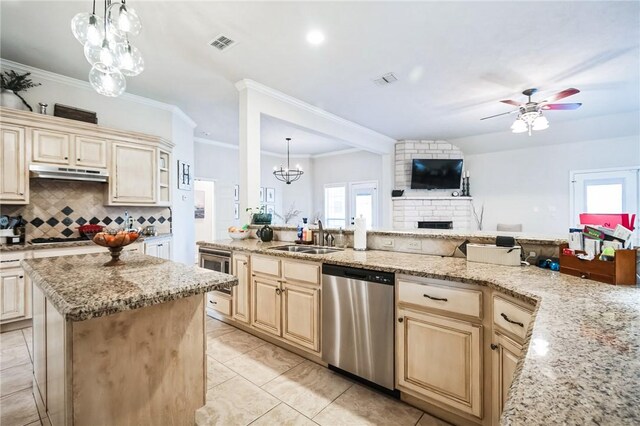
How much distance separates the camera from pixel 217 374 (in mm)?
2205

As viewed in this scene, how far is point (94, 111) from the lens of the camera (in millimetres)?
3725

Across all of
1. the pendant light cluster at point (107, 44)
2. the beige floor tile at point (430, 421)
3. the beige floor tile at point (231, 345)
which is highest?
the pendant light cluster at point (107, 44)

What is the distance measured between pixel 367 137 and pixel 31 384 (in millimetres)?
5619

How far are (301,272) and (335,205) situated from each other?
589 centimetres

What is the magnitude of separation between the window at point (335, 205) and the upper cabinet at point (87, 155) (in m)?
4.64

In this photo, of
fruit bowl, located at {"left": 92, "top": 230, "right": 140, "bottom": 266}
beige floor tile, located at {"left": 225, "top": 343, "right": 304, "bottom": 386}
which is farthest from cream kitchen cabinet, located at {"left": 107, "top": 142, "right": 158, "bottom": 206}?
beige floor tile, located at {"left": 225, "top": 343, "right": 304, "bottom": 386}

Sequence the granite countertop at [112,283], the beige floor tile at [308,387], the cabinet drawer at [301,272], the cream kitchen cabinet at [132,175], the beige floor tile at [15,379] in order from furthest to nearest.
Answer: the cream kitchen cabinet at [132,175] → the cabinet drawer at [301,272] → the beige floor tile at [15,379] → the beige floor tile at [308,387] → the granite countertop at [112,283]

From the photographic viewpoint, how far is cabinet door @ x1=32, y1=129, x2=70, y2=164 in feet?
10.2

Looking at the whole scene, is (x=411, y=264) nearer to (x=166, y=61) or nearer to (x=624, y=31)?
(x=624, y=31)

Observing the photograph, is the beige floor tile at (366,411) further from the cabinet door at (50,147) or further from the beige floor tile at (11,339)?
the cabinet door at (50,147)

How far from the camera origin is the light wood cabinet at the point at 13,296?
2.82 meters

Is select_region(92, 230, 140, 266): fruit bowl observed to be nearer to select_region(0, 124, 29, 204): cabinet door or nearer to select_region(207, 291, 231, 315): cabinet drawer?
select_region(207, 291, 231, 315): cabinet drawer

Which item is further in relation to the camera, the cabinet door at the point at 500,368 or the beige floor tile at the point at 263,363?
the beige floor tile at the point at 263,363

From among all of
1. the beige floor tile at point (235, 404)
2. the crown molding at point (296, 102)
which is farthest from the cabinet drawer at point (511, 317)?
the crown molding at point (296, 102)
